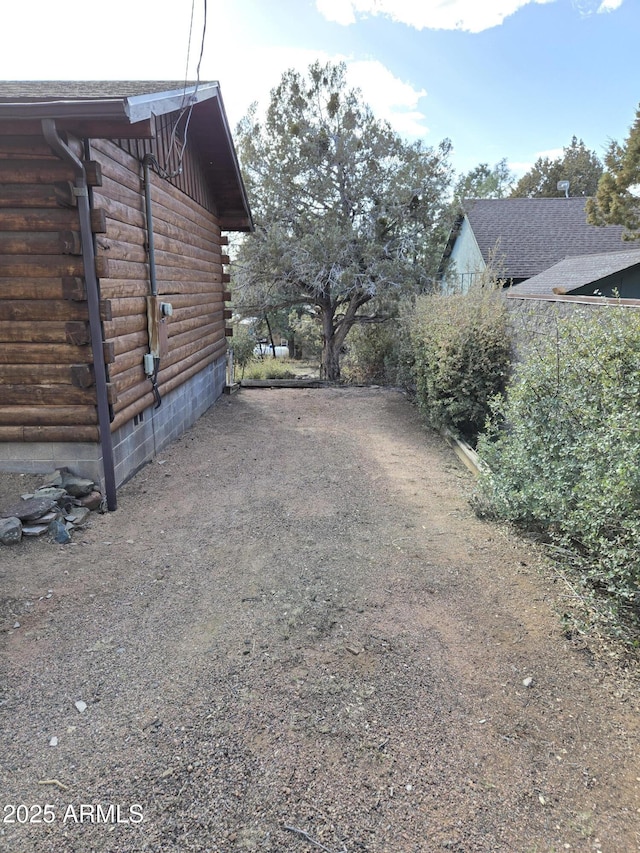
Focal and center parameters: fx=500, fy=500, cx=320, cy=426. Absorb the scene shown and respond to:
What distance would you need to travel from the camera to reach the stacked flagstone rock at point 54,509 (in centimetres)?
378

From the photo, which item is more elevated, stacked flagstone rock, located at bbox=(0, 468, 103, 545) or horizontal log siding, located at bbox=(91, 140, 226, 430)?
horizontal log siding, located at bbox=(91, 140, 226, 430)

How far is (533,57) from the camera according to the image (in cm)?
1233

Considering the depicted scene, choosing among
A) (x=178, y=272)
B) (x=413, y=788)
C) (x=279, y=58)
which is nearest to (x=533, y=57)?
(x=279, y=58)

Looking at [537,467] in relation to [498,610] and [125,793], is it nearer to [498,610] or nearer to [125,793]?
[498,610]

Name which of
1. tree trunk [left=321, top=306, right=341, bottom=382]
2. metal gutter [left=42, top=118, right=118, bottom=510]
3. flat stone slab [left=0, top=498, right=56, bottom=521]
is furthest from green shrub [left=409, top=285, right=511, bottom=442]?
tree trunk [left=321, top=306, right=341, bottom=382]

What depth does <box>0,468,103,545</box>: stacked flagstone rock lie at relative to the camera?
378cm

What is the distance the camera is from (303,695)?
235cm

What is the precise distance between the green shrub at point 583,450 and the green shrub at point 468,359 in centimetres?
222

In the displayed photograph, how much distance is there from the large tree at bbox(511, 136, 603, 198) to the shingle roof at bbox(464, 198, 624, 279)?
58.9 feet

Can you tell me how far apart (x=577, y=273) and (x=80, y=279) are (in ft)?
36.8

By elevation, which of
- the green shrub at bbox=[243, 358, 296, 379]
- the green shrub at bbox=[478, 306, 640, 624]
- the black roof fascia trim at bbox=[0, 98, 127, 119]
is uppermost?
the black roof fascia trim at bbox=[0, 98, 127, 119]

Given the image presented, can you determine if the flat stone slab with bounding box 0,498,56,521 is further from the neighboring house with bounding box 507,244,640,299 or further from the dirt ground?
the neighboring house with bounding box 507,244,640,299

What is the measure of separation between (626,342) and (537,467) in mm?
1128

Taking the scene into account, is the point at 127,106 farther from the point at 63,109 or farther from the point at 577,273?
the point at 577,273
